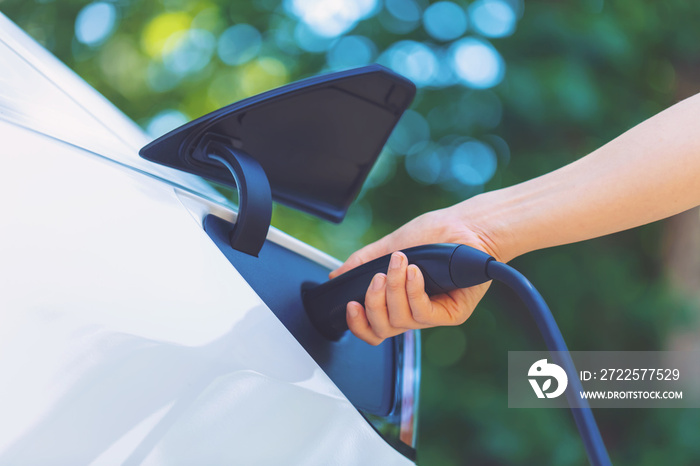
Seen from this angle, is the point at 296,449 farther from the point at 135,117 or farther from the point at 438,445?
the point at 135,117

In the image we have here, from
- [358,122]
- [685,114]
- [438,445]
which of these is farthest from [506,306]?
[358,122]

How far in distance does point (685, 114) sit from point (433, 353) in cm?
173

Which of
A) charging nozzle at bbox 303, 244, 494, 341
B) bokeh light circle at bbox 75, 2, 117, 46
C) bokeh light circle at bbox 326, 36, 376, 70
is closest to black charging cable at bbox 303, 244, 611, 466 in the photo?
charging nozzle at bbox 303, 244, 494, 341

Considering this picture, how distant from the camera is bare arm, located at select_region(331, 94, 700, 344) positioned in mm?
835

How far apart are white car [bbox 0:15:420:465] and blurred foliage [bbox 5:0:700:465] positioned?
157cm

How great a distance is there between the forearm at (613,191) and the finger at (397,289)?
0.83ft

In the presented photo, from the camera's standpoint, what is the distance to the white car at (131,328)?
473mm

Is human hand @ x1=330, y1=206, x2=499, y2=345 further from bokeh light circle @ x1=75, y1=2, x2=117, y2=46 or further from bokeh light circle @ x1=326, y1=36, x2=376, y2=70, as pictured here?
bokeh light circle @ x1=75, y1=2, x2=117, y2=46

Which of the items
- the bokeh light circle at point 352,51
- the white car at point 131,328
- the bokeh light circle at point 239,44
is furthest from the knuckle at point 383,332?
the bokeh light circle at point 239,44

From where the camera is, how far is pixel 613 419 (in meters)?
2.39

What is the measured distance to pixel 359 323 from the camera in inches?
30.8

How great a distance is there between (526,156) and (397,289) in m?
1.52

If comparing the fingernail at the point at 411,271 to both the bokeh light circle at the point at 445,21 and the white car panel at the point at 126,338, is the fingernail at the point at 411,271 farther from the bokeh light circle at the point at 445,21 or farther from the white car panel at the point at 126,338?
the bokeh light circle at the point at 445,21

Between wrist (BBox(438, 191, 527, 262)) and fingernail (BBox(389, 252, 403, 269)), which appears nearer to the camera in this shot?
fingernail (BBox(389, 252, 403, 269))
